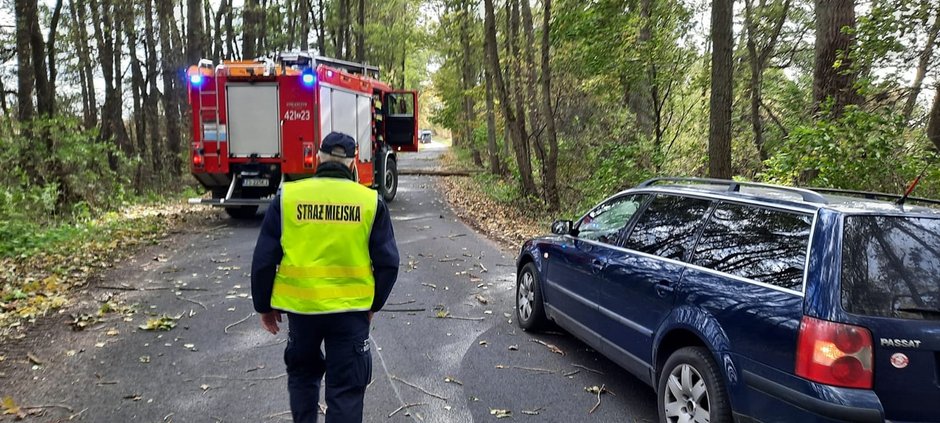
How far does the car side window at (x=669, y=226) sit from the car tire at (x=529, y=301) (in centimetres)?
145

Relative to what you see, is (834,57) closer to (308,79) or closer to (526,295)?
(526,295)

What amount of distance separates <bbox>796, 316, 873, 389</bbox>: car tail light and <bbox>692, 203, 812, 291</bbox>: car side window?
0.84 feet

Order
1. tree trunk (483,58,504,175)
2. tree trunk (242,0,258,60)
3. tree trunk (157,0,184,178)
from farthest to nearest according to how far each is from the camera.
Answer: tree trunk (483,58,504,175)
tree trunk (242,0,258,60)
tree trunk (157,0,184,178)

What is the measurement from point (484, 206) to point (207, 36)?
66.7 ft

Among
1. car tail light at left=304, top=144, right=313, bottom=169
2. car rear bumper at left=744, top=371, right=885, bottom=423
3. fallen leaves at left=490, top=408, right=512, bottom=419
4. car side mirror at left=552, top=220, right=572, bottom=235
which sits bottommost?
fallen leaves at left=490, top=408, right=512, bottom=419

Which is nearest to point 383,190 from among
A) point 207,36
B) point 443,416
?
point 443,416

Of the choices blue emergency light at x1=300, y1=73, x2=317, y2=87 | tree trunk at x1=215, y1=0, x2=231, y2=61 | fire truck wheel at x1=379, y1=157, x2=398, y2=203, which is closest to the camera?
blue emergency light at x1=300, y1=73, x2=317, y2=87

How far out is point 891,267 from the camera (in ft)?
9.27

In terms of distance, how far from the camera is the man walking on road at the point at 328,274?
3.18 metres

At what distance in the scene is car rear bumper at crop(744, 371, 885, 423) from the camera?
8.74 feet

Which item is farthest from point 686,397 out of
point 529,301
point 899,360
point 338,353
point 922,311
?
point 529,301

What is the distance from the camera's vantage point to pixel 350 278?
3234 millimetres

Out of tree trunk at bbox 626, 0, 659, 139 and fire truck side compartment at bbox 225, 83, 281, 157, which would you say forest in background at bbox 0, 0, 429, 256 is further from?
tree trunk at bbox 626, 0, 659, 139

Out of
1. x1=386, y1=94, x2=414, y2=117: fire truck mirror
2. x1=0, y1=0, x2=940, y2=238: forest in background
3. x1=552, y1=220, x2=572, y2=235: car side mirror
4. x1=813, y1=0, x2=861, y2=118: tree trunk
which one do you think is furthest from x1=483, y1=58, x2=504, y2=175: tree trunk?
x1=552, y1=220, x2=572, y2=235: car side mirror
